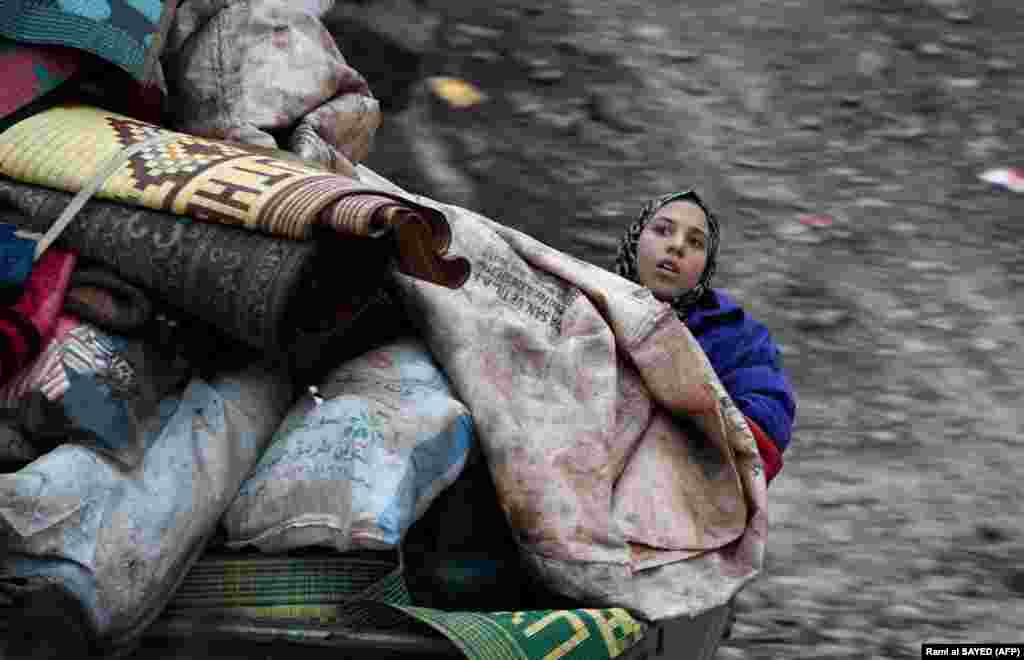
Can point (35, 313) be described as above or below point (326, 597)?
above

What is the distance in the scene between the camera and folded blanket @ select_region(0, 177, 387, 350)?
206 cm

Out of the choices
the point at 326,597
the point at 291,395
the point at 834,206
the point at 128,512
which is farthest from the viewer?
the point at 834,206

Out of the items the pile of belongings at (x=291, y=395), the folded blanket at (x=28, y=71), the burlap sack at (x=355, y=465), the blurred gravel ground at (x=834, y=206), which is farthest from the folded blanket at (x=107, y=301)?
the blurred gravel ground at (x=834, y=206)

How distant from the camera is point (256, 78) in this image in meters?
2.62

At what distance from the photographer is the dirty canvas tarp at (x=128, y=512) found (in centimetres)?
188

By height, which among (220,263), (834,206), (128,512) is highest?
(220,263)

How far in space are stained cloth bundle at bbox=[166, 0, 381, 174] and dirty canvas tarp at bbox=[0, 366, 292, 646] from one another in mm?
576

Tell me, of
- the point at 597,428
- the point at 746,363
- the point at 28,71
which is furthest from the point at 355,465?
the point at 746,363

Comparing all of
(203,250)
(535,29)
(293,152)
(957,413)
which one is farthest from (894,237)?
(203,250)

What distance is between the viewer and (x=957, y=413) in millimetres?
4914

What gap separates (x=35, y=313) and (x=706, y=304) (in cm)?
144

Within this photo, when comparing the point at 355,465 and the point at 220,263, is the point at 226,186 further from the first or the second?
the point at 355,465

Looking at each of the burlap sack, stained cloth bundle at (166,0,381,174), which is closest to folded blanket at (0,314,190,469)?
the burlap sack

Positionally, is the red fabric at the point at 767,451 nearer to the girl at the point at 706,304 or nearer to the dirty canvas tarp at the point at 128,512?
the girl at the point at 706,304
